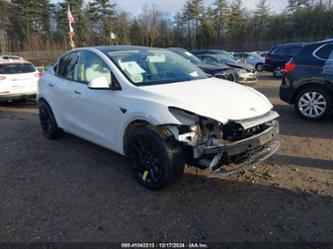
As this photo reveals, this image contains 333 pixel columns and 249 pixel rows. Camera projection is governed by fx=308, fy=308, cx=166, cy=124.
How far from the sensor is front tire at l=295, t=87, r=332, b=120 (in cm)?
637

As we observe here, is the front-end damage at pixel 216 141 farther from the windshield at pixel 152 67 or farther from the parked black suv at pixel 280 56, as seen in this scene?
the parked black suv at pixel 280 56

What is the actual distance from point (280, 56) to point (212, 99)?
48.2ft

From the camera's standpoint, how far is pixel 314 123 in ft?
21.2

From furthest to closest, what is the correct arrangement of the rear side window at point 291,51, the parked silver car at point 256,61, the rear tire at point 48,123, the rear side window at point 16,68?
the parked silver car at point 256,61, the rear side window at point 291,51, the rear side window at point 16,68, the rear tire at point 48,123

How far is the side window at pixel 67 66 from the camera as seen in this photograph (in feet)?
16.7

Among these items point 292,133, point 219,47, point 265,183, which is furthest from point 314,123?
point 219,47

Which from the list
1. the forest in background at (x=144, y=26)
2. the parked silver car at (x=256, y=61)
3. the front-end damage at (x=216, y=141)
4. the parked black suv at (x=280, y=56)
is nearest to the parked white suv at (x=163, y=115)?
the front-end damage at (x=216, y=141)

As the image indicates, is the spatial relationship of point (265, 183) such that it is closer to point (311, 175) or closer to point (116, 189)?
point (311, 175)

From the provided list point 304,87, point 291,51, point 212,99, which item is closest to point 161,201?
point 212,99

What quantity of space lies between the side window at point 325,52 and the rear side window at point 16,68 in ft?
27.9

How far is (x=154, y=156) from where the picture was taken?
3.57 metres

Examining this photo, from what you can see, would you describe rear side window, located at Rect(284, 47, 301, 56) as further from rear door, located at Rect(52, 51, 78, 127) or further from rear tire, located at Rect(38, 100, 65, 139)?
rear tire, located at Rect(38, 100, 65, 139)

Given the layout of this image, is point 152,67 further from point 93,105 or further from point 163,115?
point 163,115

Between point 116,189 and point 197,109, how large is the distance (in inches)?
58.3
